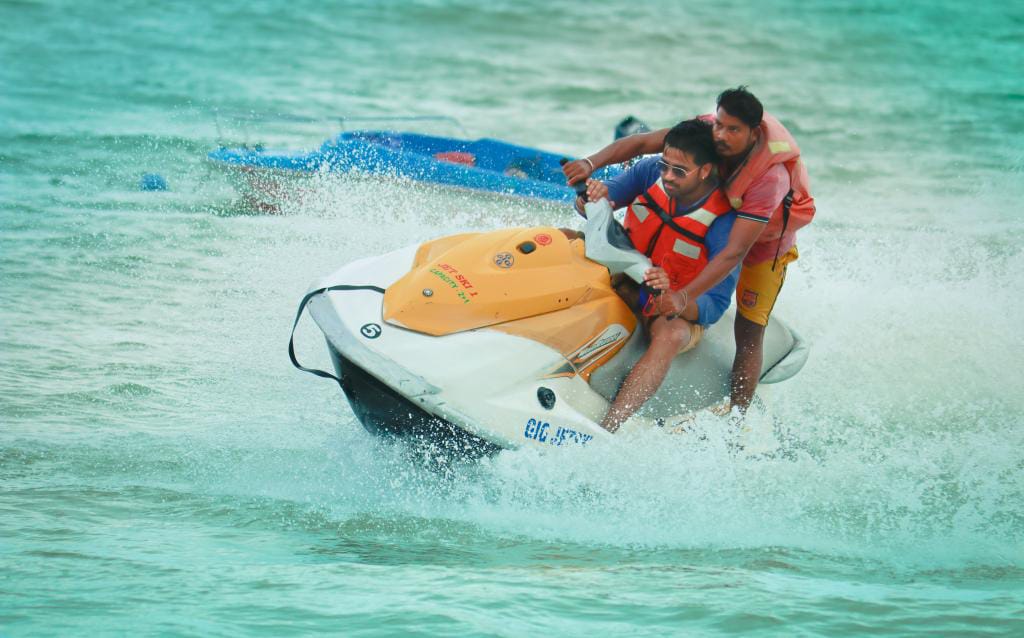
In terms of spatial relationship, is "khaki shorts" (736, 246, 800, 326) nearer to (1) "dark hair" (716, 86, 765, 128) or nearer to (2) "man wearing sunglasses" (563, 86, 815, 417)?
(2) "man wearing sunglasses" (563, 86, 815, 417)

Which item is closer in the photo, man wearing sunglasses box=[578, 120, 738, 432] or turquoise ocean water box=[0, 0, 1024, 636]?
turquoise ocean water box=[0, 0, 1024, 636]

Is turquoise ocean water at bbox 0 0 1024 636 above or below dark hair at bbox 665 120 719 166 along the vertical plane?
below

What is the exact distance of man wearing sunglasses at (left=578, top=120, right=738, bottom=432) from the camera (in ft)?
12.9

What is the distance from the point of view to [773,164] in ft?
12.9

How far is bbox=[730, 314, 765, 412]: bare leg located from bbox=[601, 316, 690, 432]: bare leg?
17.5 inches

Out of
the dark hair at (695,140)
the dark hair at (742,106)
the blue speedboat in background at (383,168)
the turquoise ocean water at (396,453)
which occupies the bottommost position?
the turquoise ocean water at (396,453)

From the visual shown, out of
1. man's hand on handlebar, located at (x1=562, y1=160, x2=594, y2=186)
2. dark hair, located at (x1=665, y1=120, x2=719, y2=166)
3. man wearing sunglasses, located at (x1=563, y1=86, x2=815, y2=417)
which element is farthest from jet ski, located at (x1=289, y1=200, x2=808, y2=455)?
dark hair, located at (x1=665, y1=120, x2=719, y2=166)

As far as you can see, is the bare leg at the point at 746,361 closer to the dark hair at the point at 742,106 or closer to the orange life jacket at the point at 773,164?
the orange life jacket at the point at 773,164

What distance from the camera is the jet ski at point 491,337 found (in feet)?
12.6

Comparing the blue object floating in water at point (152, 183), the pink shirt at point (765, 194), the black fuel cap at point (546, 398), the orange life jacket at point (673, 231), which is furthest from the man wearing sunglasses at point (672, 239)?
the blue object floating in water at point (152, 183)

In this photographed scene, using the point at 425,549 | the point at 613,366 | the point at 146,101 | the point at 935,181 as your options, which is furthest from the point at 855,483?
the point at 146,101

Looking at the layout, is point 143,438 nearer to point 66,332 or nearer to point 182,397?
point 182,397

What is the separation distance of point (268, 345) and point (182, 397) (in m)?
0.64

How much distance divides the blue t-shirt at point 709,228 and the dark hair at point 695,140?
180 millimetres
